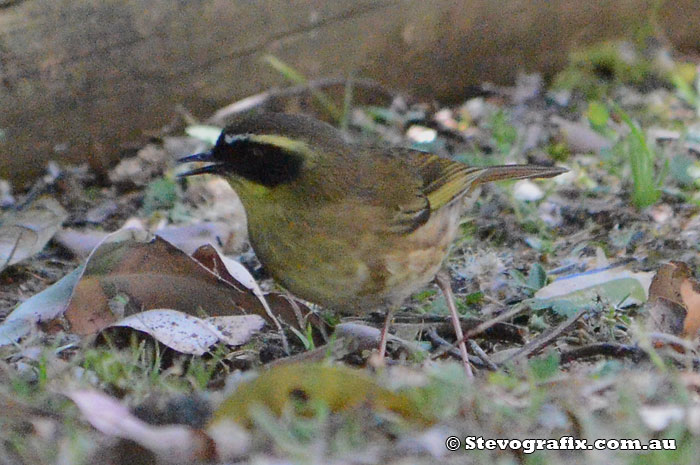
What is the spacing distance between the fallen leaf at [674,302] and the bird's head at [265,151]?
5.84 ft

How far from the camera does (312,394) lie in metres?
3.58

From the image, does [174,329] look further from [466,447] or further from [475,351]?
[466,447]

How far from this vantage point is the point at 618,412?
3605 mm

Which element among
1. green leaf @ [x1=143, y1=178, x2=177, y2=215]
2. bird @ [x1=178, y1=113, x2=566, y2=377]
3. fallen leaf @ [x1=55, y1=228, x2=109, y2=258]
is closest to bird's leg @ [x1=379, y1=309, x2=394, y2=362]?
bird @ [x1=178, y1=113, x2=566, y2=377]

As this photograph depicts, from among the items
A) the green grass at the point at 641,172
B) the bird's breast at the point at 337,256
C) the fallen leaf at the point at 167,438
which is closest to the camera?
the fallen leaf at the point at 167,438

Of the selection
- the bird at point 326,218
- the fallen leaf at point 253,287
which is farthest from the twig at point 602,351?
the fallen leaf at point 253,287

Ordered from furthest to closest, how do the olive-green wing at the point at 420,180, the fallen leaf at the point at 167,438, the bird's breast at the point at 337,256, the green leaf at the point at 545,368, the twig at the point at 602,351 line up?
the olive-green wing at the point at 420,180 → the bird's breast at the point at 337,256 → the twig at the point at 602,351 → the green leaf at the point at 545,368 → the fallen leaf at the point at 167,438

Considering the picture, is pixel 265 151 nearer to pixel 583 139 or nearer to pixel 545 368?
pixel 545 368

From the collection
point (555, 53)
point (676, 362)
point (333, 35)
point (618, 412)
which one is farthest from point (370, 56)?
point (618, 412)

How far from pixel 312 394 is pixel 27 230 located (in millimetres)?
3236

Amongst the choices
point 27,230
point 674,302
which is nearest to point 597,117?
point 674,302

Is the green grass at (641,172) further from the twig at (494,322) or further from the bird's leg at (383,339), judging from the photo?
the bird's leg at (383,339)

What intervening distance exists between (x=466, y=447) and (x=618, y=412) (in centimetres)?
60

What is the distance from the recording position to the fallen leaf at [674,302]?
4.78 meters
